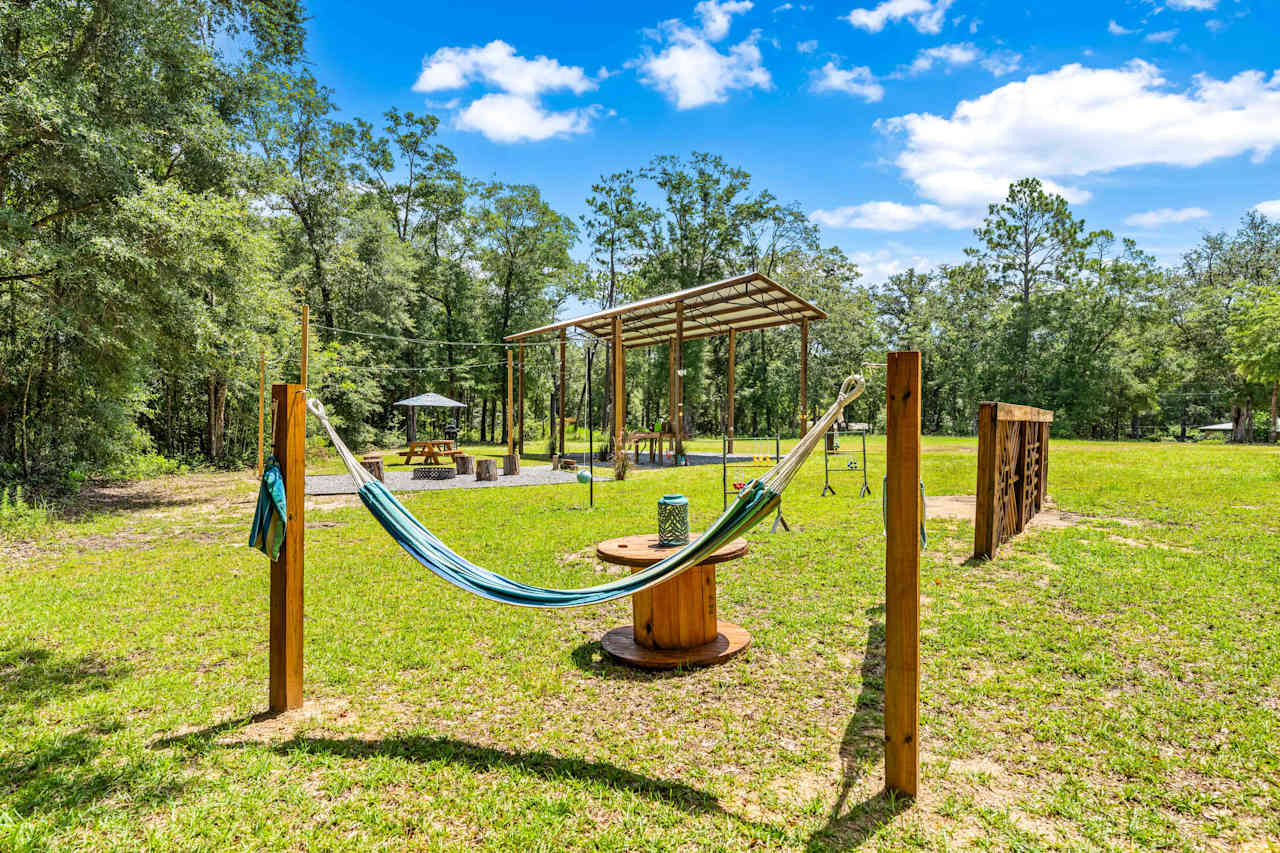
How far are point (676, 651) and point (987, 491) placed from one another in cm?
337

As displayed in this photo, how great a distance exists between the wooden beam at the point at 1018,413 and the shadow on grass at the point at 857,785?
2.67m

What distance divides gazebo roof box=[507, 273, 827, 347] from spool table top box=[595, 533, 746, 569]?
8.70 meters

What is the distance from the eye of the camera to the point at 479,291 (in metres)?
25.8

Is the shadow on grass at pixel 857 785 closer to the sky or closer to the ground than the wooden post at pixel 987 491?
closer to the ground

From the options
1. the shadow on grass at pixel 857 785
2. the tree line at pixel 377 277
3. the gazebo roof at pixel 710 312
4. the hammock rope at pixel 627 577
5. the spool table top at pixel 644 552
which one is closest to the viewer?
the shadow on grass at pixel 857 785

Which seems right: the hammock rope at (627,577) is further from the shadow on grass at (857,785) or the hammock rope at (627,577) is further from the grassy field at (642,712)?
the shadow on grass at (857,785)

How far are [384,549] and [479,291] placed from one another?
21.4 m

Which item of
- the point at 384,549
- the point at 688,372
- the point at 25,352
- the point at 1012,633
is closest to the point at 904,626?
the point at 1012,633

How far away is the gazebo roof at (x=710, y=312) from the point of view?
486 inches

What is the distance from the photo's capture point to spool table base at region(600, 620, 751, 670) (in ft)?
10.5

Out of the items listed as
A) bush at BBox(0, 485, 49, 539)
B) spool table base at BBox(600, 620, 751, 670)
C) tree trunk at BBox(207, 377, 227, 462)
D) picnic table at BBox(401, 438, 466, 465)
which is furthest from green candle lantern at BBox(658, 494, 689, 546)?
tree trunk at BBox(207, 377, 227, 462)

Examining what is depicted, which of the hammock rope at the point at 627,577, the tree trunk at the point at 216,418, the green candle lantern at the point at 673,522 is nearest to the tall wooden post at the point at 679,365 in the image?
the green candle lantern at the point at 673,522

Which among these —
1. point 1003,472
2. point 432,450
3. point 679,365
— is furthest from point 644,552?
point 432,450

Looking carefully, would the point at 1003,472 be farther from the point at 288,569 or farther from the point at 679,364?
the point at 679,364
